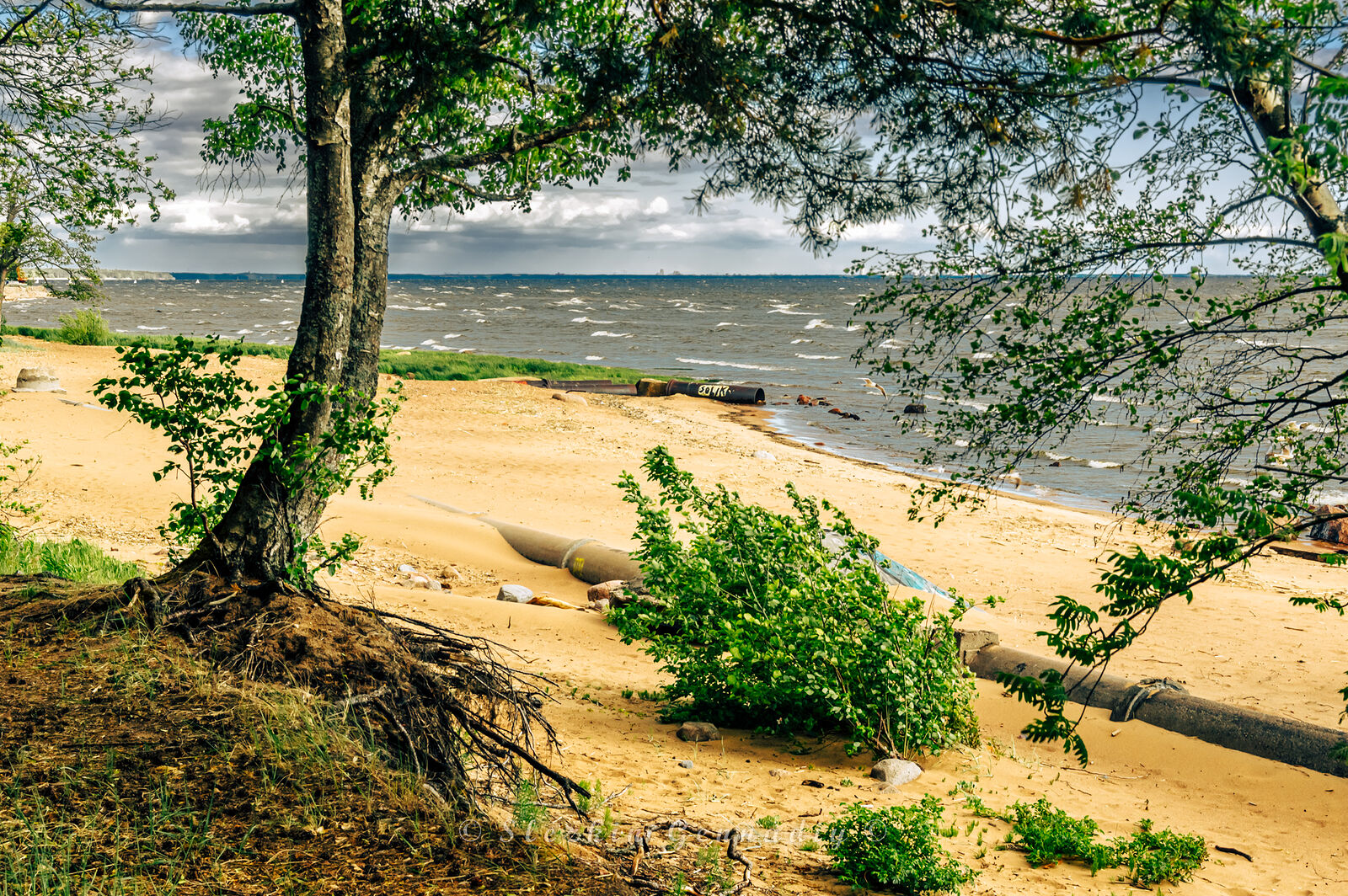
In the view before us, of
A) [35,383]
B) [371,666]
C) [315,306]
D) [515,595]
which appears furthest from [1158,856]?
[35,383]

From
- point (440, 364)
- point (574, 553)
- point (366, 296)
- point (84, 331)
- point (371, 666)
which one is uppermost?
point (366, 296)

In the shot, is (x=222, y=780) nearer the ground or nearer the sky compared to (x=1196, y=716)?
nearer the sky

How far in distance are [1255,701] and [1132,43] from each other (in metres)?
6.96

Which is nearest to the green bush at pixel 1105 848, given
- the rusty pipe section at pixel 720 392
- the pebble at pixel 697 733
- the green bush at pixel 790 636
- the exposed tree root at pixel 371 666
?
the green bush at pixel 790 636

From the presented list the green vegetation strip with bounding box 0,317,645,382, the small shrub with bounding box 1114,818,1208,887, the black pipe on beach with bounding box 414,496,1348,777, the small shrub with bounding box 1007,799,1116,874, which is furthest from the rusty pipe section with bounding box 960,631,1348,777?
the green vegetation strip with bounding box 0,317,645,382

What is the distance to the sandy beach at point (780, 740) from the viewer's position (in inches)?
195

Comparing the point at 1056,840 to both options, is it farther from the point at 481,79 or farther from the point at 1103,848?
the point at 481,79

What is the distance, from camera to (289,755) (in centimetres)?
369

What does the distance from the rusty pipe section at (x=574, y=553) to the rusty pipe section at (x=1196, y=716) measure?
409cm

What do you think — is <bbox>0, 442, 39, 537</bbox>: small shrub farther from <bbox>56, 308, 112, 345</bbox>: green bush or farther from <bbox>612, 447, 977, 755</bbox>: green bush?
<bbox>56, 308, 112, 345</bbox>: green bush

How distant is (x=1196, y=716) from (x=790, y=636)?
13.6 ft

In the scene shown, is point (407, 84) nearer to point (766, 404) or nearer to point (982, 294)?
point (982, 294)

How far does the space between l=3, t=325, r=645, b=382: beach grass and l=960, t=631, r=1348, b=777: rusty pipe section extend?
81.5 feet

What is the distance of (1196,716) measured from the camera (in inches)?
287
